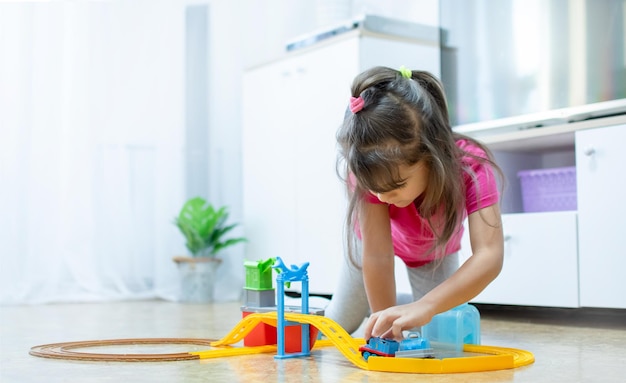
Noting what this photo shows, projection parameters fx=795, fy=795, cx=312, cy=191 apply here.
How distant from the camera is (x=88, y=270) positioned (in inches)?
→ 119

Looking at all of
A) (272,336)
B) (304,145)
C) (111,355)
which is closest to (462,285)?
(272,336)

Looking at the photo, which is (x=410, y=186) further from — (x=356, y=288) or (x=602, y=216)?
(x=602, y=216)

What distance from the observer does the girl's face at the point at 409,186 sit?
1260 mm

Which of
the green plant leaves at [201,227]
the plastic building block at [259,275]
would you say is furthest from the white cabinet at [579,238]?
the green plant leaves at [201,227]

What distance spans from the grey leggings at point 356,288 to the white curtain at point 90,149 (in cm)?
150

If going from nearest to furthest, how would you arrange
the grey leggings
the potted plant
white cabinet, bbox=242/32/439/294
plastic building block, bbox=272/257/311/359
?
plastic building block, bbox=272/257/311/359
the grey leggings
white cabinet, bbox=242/32/439/294
the potted plant

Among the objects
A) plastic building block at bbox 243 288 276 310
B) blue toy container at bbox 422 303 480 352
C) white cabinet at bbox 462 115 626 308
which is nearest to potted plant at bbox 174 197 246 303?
white cabinet at bbox 462 115 626 308

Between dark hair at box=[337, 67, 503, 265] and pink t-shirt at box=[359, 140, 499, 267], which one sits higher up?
dark hair at box=[337, 67, 503, 265]

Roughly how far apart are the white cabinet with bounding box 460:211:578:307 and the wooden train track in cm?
90

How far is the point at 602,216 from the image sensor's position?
76.4 inches

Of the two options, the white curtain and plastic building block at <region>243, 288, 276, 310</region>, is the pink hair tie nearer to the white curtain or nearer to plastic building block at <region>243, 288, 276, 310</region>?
plastic building block at <region>243, 288, 276, 310</region>

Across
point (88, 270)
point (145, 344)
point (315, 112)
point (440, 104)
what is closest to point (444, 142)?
point (440, 104)

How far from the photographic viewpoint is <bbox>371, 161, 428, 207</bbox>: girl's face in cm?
126

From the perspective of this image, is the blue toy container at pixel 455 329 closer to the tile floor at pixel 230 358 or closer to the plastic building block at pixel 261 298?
the tile floor at pixel 230 358
